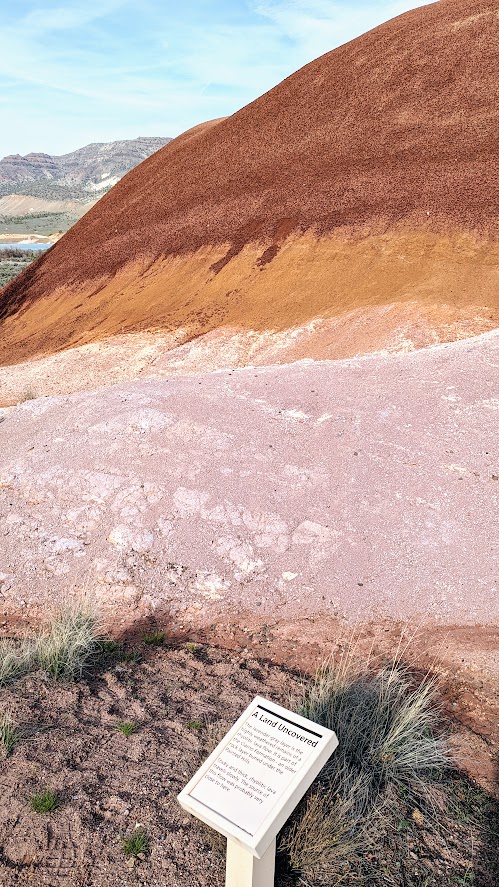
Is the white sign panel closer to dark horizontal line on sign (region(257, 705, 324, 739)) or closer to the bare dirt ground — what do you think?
dark horizontal line on sign (region(257, 705, 324, 739))

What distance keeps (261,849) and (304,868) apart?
0.91 metres

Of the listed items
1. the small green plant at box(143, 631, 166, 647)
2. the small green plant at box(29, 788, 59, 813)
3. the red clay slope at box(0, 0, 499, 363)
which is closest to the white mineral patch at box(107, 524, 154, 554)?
the small green plant at box(143, 631, 166, 647)

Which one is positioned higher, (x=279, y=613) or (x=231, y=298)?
(x=231, y=298)

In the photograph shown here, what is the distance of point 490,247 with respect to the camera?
16359 millimetres

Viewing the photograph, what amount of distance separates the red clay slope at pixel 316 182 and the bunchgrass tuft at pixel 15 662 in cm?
1304

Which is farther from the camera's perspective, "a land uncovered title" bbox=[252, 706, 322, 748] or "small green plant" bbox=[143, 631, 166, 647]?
"small green plant" bbox=[143, 631, 166, 647]

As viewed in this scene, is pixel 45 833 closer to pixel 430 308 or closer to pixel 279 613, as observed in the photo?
pixel 279 613

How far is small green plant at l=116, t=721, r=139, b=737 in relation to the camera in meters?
4.20

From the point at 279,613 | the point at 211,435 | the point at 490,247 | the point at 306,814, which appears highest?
the point at 490,247

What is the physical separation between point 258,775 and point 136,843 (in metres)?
1.00

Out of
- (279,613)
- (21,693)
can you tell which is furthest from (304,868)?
(279,613)

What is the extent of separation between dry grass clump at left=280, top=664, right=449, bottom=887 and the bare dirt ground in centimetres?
11

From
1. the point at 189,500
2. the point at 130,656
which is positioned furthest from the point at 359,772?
the point at 189,500

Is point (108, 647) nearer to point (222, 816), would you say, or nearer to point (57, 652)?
point (57, 652)
